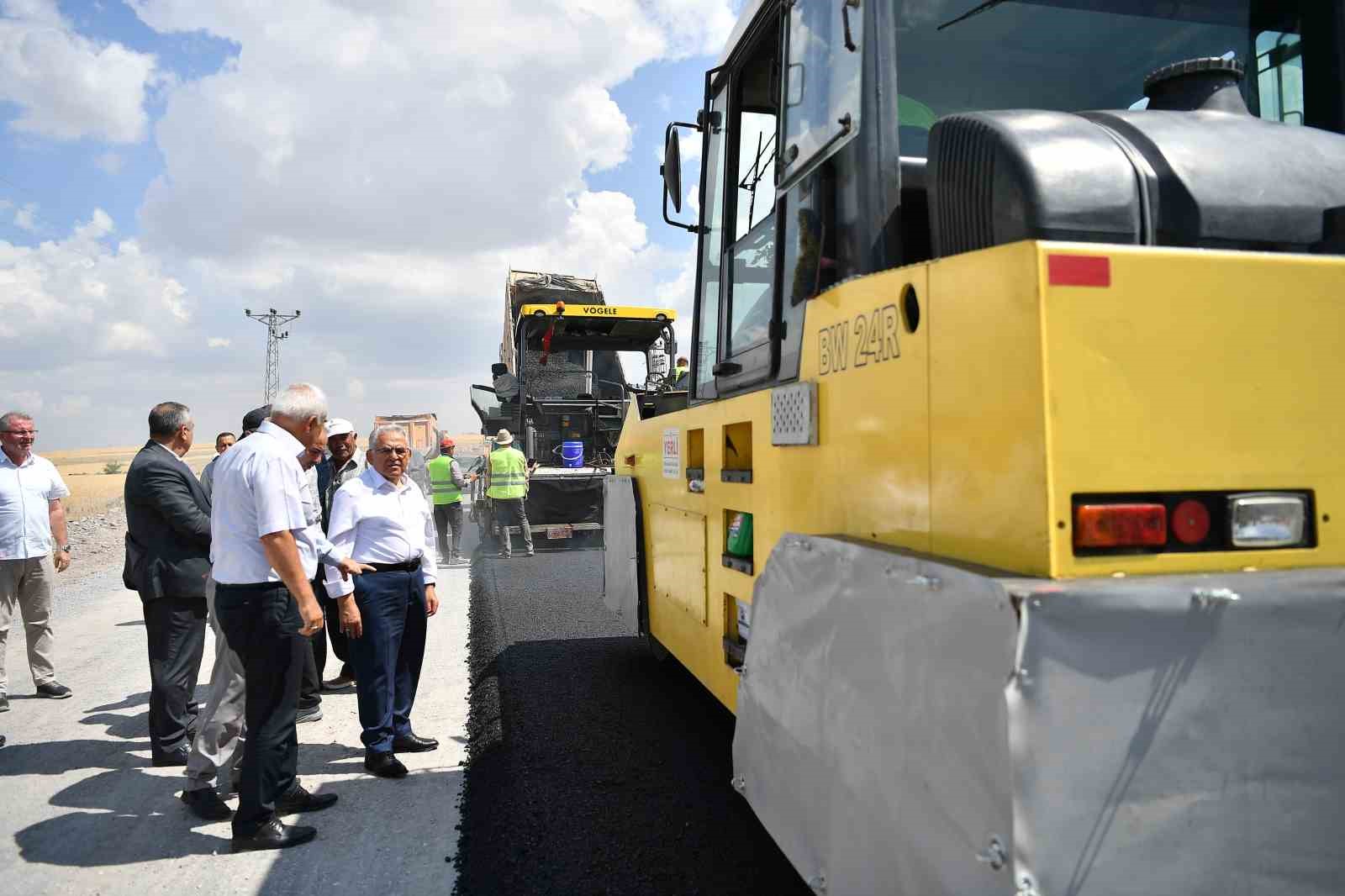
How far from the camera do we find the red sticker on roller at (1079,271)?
4.98 feet

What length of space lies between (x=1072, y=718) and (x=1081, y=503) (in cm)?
37

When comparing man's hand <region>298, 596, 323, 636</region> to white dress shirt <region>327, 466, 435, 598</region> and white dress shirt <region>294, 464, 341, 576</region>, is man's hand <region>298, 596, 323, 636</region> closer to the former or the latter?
white dress shirt <region>294, 464, 341, 576</region>

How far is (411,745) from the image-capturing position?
14.0ft

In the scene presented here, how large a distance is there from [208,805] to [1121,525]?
12.3 feet

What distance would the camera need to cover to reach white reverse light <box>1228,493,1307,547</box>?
1578 mm

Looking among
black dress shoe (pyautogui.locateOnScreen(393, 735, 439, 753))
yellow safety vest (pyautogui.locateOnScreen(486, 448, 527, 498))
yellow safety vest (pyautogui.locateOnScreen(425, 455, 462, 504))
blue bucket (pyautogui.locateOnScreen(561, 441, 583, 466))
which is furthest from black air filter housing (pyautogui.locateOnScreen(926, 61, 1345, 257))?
blue bucket (pyautogui.locateOnScreen(561, 441, 583, 466))

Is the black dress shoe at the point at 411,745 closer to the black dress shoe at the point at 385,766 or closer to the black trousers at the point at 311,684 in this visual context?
the black dress shoe at the point at 385,766

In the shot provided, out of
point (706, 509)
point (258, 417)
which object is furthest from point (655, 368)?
point (706, 509)

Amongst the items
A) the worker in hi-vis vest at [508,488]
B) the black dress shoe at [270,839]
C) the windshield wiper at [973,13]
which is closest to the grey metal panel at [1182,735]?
the windshield wiper at [973,13]

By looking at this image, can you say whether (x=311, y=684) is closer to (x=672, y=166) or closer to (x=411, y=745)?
(x=411, y=745)

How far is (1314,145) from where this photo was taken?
1960 mm

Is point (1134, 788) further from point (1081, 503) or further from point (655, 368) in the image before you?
point (655, 368)

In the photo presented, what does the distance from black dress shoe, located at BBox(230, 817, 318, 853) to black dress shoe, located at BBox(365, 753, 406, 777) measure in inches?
25.5

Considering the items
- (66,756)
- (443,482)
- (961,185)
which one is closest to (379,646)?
(66,756)
